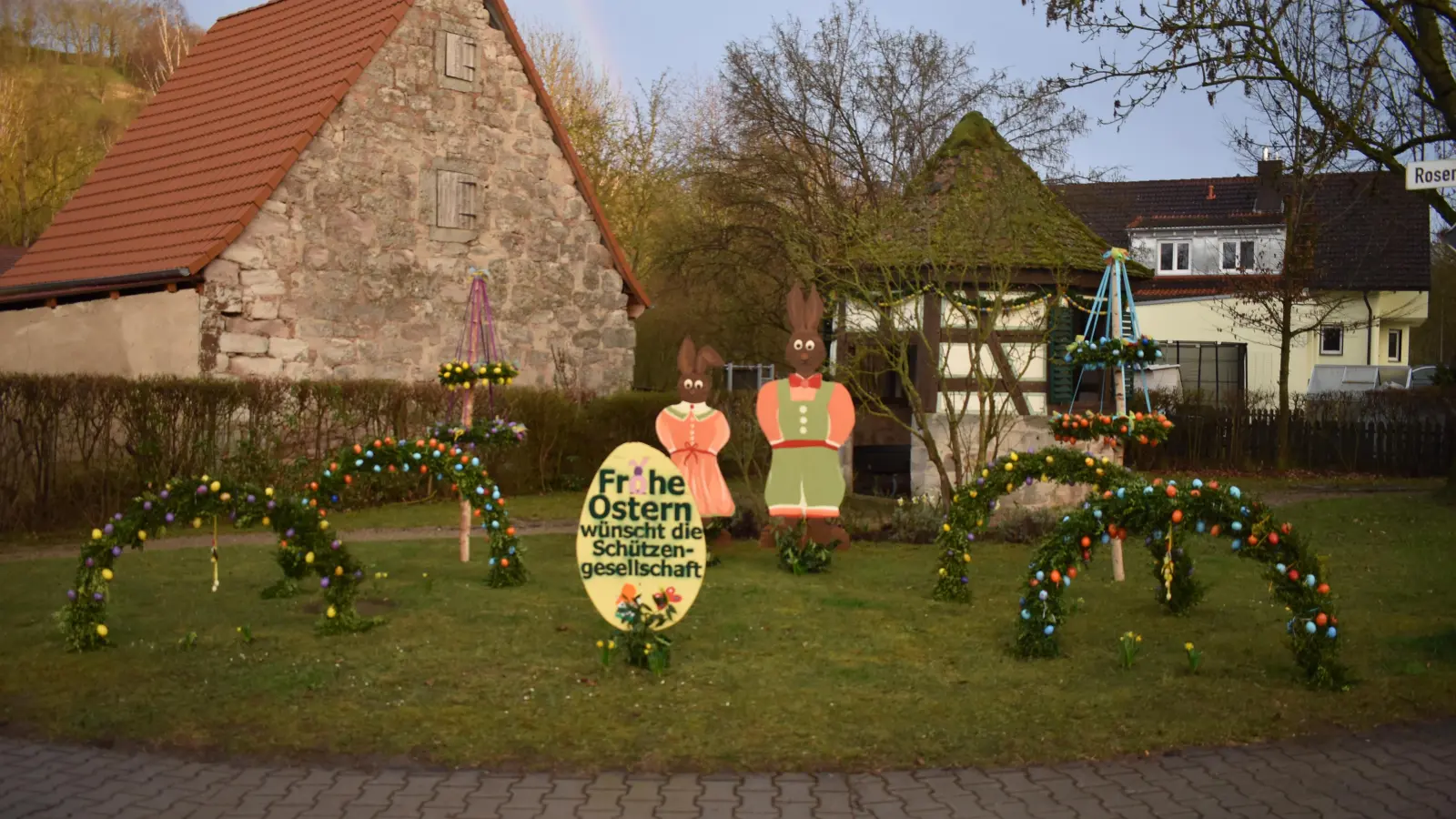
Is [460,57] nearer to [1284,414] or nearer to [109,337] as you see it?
[109,337]

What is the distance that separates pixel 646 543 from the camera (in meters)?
7.92

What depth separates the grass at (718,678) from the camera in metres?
6.29

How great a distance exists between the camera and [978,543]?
13.8m

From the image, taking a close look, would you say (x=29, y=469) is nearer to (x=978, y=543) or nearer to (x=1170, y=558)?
(x=978, y=543)

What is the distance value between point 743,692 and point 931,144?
25694 mm

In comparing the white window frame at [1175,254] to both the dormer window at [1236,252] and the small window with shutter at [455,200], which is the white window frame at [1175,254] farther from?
the small window with shutter at [455,200]

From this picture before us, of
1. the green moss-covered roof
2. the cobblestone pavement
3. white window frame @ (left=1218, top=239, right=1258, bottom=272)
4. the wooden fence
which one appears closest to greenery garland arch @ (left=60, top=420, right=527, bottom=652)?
the cobblestone pavement

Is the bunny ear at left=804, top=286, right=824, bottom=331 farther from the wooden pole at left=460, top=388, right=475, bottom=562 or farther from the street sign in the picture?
the street sign

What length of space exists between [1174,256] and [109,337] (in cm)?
3578

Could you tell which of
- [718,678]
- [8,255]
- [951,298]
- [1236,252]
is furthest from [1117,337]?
[1236,252]

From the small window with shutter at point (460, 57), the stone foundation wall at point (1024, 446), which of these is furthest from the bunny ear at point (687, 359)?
the small window with shutter at point (460, 57)

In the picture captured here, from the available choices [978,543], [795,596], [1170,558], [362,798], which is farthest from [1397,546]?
[362,798]

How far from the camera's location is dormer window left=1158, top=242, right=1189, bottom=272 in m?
45.1

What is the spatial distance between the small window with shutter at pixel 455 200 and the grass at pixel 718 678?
35.4 feet
